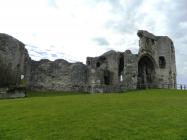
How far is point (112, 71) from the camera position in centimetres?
4594

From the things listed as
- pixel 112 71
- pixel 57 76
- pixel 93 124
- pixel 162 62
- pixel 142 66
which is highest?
pixel 162 62

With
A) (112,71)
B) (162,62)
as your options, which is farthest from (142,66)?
(112,71)

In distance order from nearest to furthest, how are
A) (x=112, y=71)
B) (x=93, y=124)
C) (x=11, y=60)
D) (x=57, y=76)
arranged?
(x=93, y=124)
(x=11, y=60)
(x=57, y=76)
(x=112, y=71)

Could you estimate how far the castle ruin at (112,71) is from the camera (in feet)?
133

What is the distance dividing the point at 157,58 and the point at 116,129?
3380 cm

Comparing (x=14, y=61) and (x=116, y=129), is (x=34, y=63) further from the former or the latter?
(x=116, y=129)

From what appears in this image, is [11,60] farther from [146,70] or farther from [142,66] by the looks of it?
[146,70]

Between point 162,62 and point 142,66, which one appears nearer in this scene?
point 162,62

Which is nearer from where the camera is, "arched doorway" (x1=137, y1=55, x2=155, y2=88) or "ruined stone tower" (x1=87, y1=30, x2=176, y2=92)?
"ruined stone tower" (x1=87, y1=30, x2=176, y2=92)

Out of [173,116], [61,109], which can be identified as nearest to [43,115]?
[61,109]

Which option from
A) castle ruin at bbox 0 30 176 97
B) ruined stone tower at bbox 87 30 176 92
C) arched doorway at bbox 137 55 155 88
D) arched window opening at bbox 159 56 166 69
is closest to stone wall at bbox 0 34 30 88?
castle ruin at bbox 0 30 176 97

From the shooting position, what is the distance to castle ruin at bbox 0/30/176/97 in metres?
40.5

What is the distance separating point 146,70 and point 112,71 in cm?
507

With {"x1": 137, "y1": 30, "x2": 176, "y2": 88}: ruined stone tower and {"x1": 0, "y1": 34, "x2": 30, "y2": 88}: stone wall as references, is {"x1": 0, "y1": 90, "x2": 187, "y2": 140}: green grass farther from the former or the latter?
{"x1": 137, "y1": 30, "x2": 176, "y2": 88}: ruined stone tower
